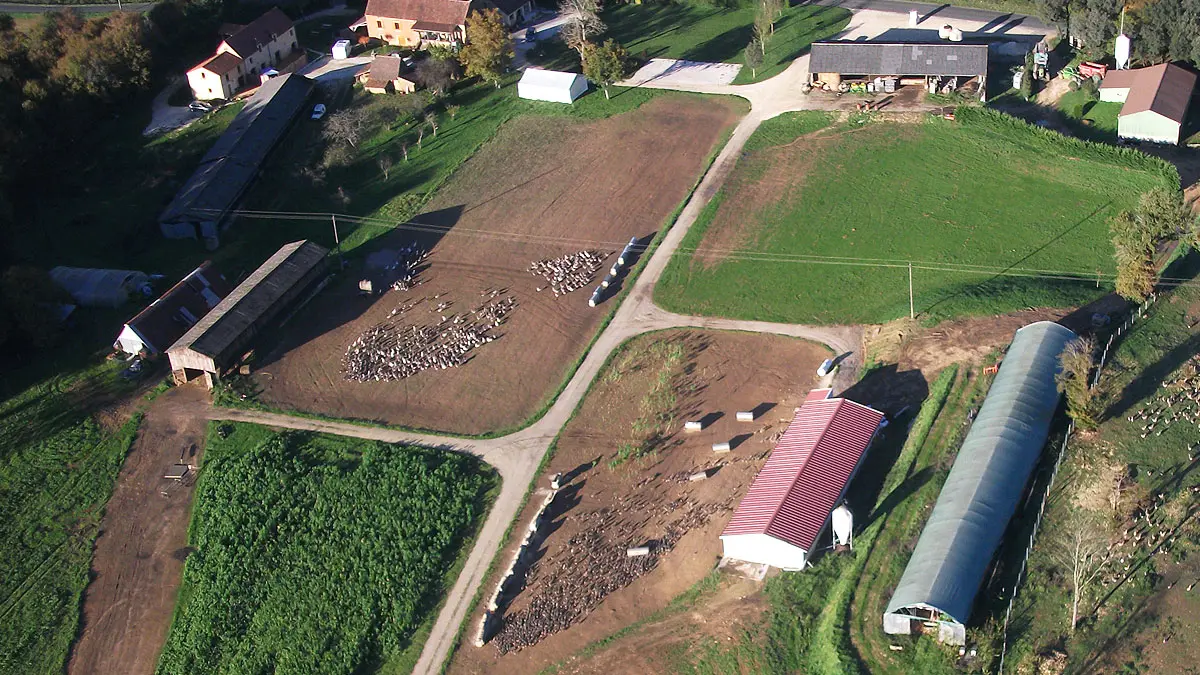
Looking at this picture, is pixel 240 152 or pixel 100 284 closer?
pixel 100 284

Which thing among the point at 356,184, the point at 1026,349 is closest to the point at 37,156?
the point at 356,184

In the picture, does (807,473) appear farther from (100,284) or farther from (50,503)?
(100,284)

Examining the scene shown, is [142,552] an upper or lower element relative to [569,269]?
lower

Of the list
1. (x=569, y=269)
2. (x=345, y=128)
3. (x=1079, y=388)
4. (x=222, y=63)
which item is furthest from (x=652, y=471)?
(x=222, y=63)

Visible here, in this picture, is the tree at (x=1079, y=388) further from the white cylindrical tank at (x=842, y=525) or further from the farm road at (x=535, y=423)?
the white cylindrical tank at (x=842, y=525)

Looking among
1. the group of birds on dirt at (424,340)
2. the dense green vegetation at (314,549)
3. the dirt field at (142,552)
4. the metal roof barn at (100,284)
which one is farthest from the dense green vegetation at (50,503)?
the group of birds on dirt at (424,340)
